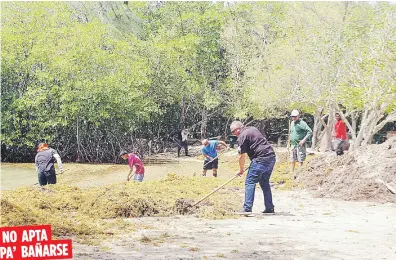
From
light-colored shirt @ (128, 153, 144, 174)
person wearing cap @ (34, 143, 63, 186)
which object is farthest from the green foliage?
person wearing cap @ (34, 143, 63, 186)

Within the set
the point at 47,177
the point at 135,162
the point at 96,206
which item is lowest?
the point at 96,206

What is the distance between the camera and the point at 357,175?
38.1 ft

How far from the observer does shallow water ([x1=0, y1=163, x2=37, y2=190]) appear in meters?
16.7

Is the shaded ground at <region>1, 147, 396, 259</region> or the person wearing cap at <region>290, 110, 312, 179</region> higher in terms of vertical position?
the person wearing cap at <region>290, 110, 312, 179</region>

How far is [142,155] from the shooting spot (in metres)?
27.2

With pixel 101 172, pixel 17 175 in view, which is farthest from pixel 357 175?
pixel 17 175

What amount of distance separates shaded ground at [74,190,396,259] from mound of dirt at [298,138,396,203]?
1.11 meters

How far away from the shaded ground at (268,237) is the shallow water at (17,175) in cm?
955

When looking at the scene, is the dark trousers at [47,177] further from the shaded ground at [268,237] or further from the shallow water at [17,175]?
the shallow water at [17,175]

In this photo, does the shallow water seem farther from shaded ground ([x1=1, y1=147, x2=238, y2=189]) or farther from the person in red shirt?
the person in red shirt

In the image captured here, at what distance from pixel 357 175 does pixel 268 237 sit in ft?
17.7

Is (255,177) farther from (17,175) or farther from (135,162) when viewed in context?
(17,175)

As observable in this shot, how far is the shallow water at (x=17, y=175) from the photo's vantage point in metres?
16.7

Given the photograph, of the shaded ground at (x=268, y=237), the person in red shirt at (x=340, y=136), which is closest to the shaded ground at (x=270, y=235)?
the shaded ground at (x=268, y=237)
